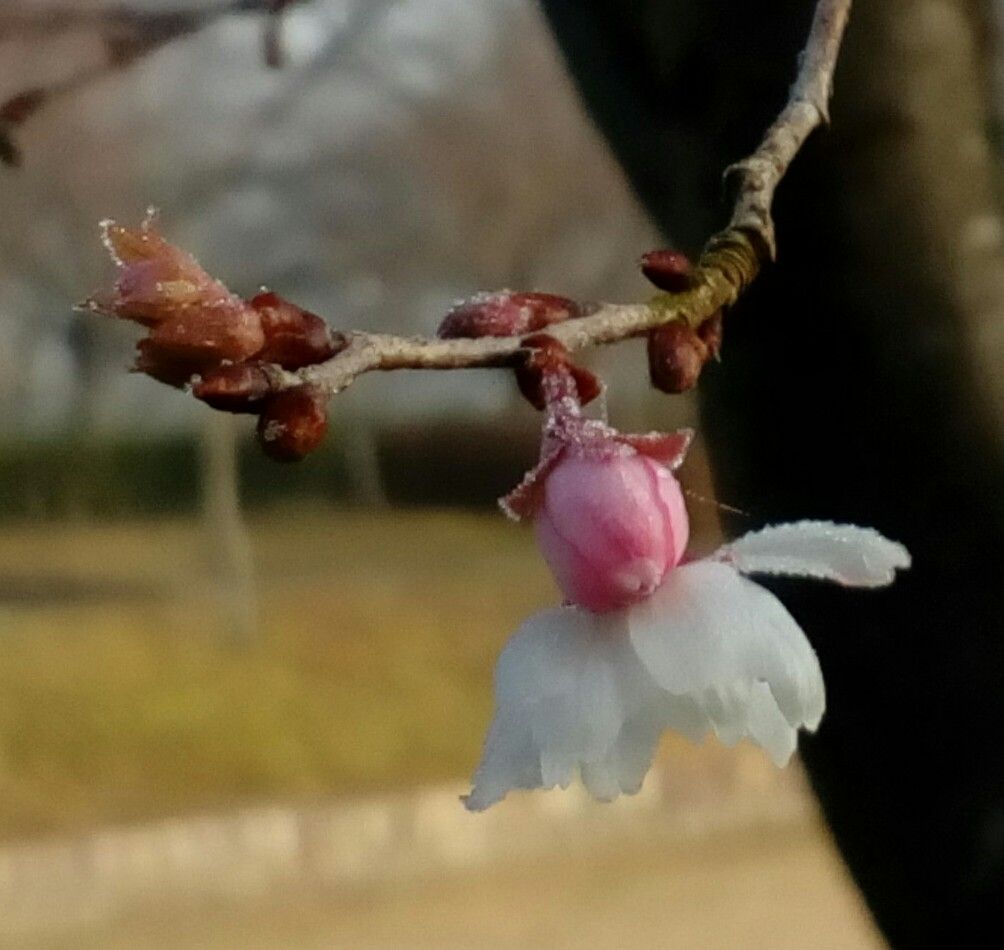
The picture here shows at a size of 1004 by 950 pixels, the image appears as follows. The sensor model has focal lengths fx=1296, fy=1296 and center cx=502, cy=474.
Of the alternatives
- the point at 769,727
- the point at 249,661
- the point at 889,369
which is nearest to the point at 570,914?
the point at 249,661

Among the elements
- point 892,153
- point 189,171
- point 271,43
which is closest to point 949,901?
point 892,153

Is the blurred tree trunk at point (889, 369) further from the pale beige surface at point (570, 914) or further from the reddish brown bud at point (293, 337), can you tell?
the pale beige surface at point (570, 914)

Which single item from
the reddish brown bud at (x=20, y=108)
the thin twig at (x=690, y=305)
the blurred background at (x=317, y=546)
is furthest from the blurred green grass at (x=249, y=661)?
the thin twig at (x=690, y=305)

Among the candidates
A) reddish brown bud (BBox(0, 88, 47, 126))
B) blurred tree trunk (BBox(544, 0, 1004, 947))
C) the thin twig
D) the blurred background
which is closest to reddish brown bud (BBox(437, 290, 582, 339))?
the thin twig

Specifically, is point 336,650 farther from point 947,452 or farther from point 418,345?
point 418,345

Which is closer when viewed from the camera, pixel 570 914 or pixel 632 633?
pixel 632 633

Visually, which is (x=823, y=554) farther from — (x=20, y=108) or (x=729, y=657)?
(x=20, y=108)

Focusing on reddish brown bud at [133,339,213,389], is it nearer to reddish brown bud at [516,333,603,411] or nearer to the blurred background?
reddish brown bud at [516,333,603,411]
